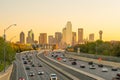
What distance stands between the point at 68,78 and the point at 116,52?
68376mm

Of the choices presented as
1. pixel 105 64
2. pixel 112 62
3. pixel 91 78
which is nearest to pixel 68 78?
pixel 91 78

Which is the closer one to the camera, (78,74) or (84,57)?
(78,74)

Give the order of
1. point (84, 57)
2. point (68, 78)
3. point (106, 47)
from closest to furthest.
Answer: point (68, 78)
point (84, 57)
point (106, 47)

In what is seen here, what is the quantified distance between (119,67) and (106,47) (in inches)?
3299

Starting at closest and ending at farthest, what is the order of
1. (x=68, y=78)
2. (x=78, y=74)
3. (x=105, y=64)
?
(x=78, y=74)
(x=68, y=78)
(x=105, y=64)

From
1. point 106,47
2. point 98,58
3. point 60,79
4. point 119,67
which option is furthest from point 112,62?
point 106,47

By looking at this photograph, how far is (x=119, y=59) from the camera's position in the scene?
Result: 348 ft

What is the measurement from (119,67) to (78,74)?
3656 cm

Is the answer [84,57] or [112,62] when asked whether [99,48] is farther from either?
[112,62]

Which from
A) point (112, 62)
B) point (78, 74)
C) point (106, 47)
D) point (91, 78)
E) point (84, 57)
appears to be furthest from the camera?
point (106, 47)

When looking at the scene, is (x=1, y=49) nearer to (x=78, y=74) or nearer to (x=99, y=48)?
(x=78, y=74)

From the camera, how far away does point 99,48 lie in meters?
195

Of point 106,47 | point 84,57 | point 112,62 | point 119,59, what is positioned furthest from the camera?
point 106,47

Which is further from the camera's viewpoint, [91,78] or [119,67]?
[119,67]
